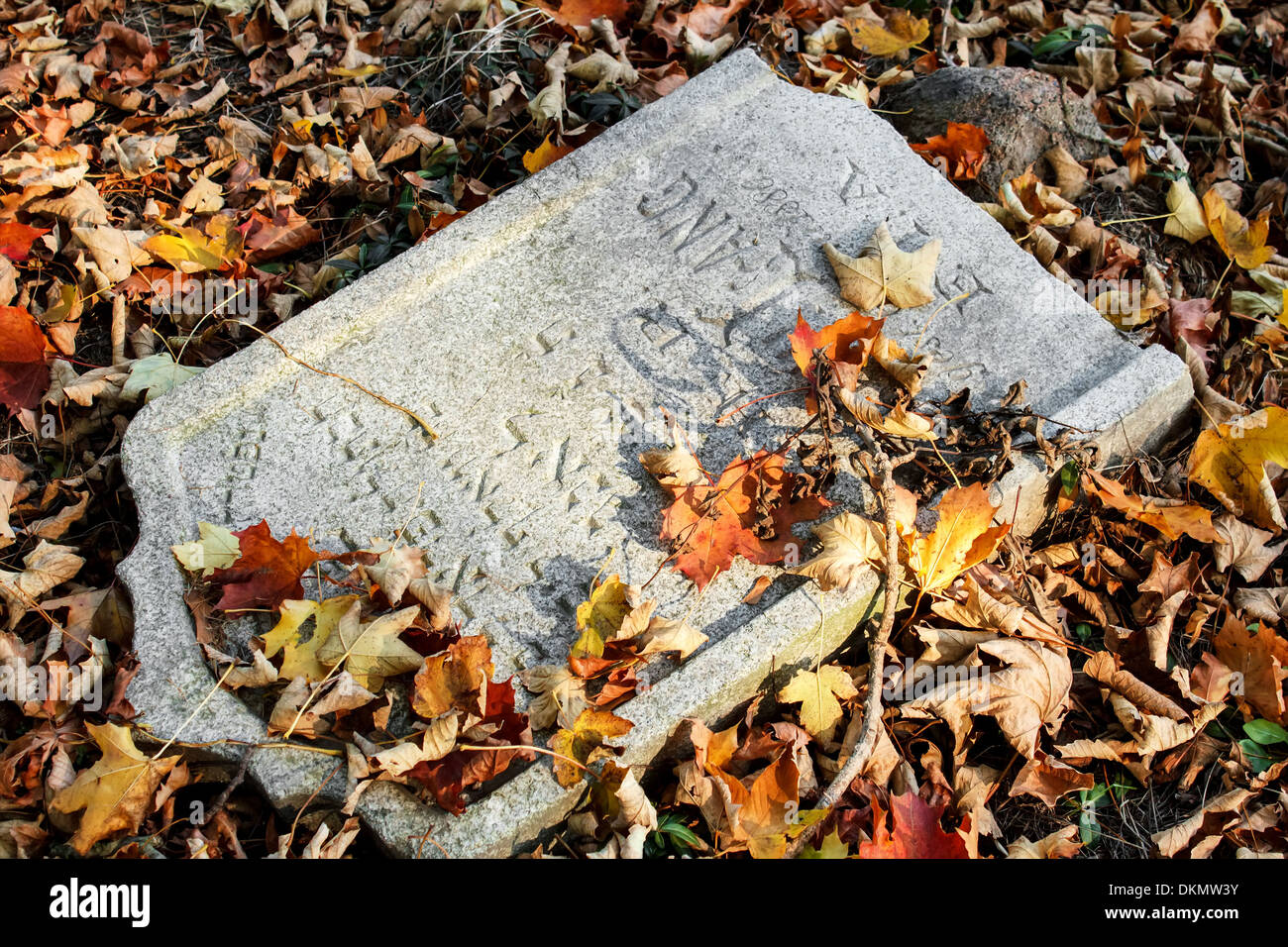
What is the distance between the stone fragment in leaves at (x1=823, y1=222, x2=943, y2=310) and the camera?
2.57 meters

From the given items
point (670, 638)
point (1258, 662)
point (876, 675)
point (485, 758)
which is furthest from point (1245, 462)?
point (485, 758)

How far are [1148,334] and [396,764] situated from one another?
239 centimetres

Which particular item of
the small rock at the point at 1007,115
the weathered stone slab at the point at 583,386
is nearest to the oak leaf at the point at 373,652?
the weathered stone slab at the point at 583,386

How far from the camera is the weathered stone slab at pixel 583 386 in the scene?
6.98ft

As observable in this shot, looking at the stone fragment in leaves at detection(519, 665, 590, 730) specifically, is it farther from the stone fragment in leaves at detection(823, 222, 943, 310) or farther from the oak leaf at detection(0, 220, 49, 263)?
the oak leaf at detection(0, 220, 49, 263)

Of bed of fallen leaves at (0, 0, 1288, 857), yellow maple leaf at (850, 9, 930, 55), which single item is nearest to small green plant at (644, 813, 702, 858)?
bed of fallen leaves at (0, 0, 1288, 857)

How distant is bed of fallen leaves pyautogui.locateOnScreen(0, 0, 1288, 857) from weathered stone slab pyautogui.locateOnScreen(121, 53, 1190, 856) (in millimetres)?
85

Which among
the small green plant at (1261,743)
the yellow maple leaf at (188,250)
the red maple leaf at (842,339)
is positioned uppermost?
the red maple leaf at (842,339)

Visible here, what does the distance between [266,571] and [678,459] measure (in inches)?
37.2

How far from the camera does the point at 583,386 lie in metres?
2.49

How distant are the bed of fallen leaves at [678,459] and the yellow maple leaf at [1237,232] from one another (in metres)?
0.01

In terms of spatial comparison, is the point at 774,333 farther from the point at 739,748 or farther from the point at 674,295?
Result: the point at 739,748

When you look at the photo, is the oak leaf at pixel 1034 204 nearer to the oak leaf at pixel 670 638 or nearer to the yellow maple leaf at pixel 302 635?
the oak leaf at pixel 670 638
